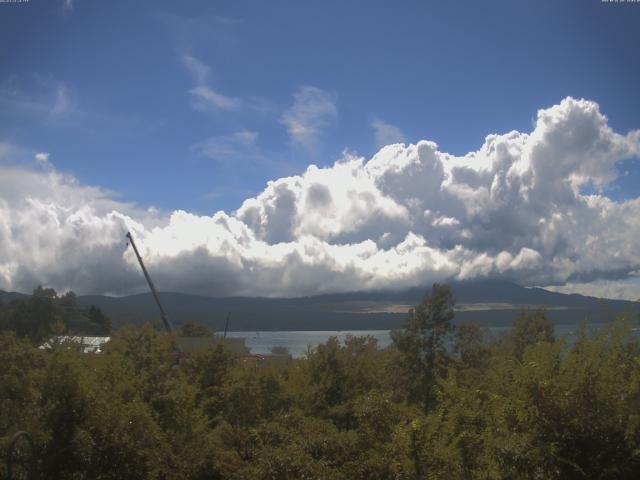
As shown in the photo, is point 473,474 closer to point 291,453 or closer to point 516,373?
point 516,373

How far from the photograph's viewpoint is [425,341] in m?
32.6

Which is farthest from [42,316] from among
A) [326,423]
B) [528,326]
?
[326,423]

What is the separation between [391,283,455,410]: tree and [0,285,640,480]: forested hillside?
299 inches

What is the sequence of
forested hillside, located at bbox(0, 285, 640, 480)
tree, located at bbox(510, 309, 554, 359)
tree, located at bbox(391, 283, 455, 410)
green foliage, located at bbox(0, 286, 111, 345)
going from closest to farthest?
forested hillside, located at bbox(0, 285, 640, 480), tree, located at bbox(391, 283, 455, 410), tree, located at bbox(510, 309, 554, 359), green foliage, located at bbox(0, 286, 111, 345)

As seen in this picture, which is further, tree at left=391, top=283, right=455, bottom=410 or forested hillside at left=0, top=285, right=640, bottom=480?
tree at left=391, top=283, right=455, bottom=410

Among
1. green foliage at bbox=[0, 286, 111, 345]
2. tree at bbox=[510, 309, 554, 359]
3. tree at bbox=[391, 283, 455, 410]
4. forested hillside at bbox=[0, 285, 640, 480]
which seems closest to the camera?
forested hillside at bbox=[0, 285, 640, 480]

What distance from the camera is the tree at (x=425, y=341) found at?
31.5 meters

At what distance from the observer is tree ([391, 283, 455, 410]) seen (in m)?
31.5

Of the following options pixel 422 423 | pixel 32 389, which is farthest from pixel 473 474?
pixel 32 389

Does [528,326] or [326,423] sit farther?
[528,326]

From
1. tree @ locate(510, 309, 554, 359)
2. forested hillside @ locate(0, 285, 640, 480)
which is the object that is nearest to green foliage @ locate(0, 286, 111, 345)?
tree @ locate(510, 309, 554, 359)

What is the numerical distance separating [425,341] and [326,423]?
633 inches

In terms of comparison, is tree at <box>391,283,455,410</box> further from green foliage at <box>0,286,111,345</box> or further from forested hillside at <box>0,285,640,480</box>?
green foliage at <box>0,286,111,345</box>

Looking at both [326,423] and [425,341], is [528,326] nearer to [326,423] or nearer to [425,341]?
[425,341]
